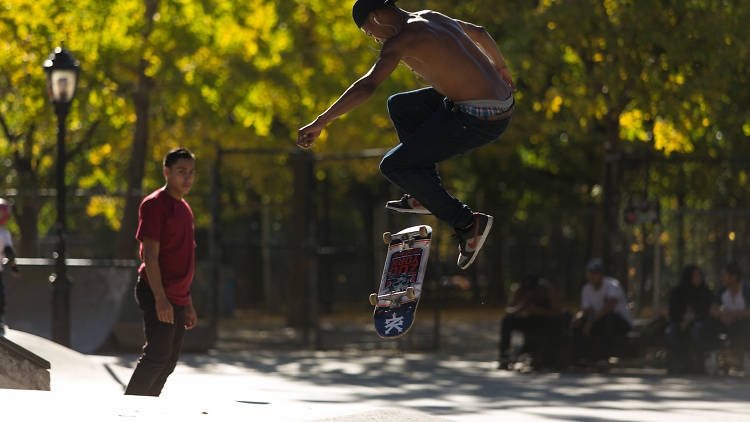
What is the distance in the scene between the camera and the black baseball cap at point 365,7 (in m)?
5.15

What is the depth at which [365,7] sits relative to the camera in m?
5.17

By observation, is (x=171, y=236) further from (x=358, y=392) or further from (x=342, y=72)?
(x=342, y=72)

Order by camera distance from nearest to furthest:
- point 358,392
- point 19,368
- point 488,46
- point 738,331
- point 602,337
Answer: point 488,46
point 19,368
point 358,392
point 738,331
point 602,337

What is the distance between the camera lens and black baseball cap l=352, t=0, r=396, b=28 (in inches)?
203

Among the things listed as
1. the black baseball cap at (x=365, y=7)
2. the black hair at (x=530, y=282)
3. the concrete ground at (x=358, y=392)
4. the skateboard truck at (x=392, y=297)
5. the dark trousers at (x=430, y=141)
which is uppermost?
the black baseball cap at (x=365, y=7)

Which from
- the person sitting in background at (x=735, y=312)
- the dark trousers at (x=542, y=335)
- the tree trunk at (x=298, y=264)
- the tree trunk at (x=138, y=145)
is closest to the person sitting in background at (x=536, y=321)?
the dark trousers at (x=542, y=335)

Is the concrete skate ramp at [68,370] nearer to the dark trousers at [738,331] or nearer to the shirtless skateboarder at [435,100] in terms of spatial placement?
the shirtless skateboarder at [435,100]

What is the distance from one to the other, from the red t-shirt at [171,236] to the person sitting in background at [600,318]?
778cm

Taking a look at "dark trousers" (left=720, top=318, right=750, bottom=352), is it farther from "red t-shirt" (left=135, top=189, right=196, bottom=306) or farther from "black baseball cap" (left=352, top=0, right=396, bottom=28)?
"black baseball cap" (left=352, top=0, right=396, bottom=28)

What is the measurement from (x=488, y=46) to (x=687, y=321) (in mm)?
8591

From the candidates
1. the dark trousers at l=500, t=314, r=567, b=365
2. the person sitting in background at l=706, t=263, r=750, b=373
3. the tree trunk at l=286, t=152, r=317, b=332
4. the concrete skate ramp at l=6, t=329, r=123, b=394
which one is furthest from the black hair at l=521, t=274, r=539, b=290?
the concrete skate ramp at l=6, t=329, r=123, b=394

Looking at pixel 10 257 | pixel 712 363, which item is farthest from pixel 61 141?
pixel 712 363

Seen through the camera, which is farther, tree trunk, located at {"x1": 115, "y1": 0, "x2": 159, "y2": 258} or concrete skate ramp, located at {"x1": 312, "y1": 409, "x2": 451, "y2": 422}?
tree trunk, located at {"x1": 115, "y1": 0, "x2": 159, "y2": 258}

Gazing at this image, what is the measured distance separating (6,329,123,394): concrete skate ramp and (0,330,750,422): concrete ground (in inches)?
0.6
